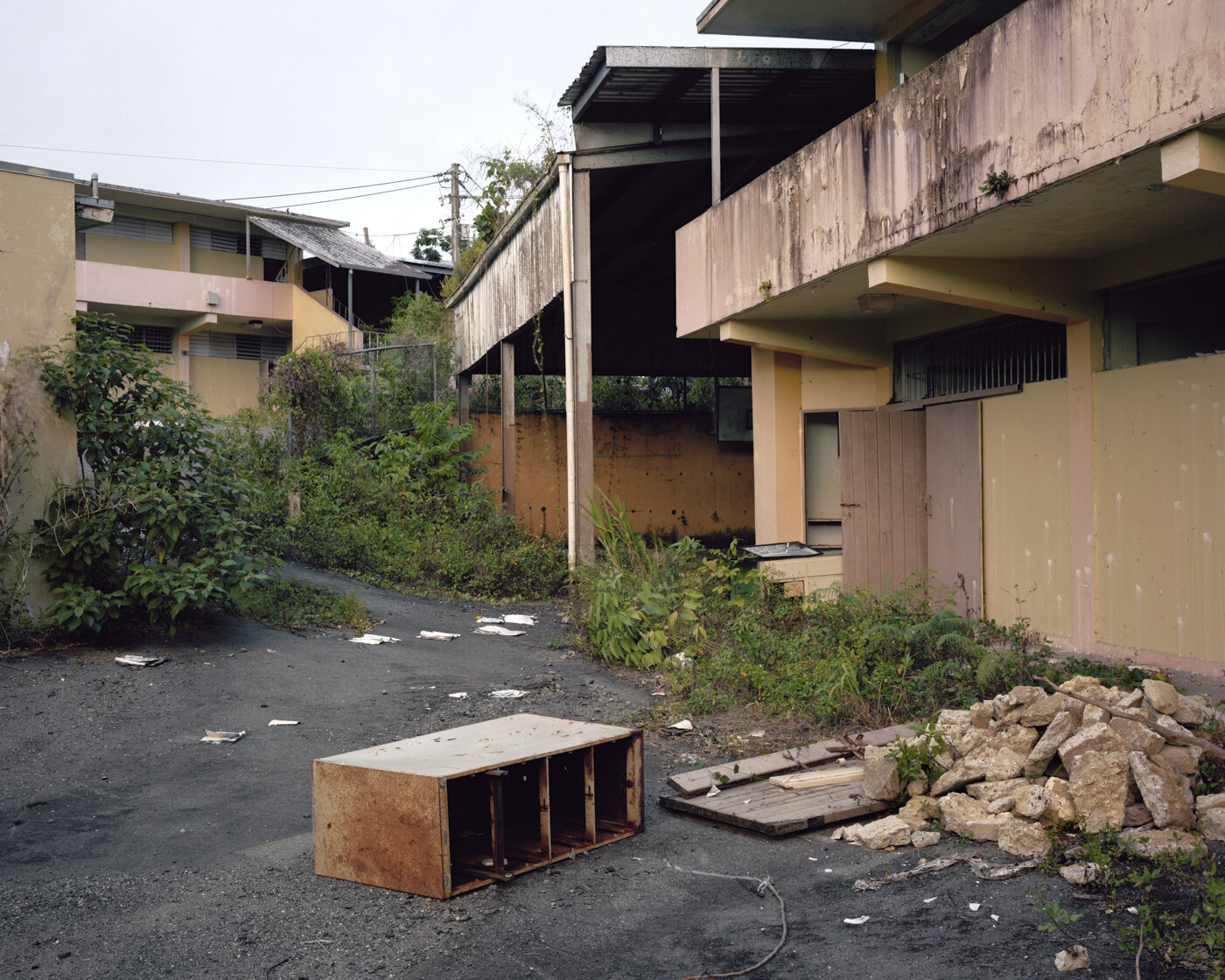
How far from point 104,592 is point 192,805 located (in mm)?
4493

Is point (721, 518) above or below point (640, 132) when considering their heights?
below

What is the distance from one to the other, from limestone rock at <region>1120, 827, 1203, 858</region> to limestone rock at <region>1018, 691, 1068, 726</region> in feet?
2.92

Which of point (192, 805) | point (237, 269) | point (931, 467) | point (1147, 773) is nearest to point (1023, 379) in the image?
point (931, 467)

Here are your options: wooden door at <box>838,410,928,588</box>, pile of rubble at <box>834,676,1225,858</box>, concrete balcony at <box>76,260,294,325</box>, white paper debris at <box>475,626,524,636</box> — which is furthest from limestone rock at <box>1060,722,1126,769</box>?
concrete balcony at <box>76,260,294,325</box>

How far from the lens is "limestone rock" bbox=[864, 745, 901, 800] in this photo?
496cm

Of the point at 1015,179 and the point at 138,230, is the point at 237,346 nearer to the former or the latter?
the point at 138,230

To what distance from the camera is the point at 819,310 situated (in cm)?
991

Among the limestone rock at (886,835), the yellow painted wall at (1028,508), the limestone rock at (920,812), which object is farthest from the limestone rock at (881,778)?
the yellow painted wall at (1028,508)

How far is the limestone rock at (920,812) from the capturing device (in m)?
4.68

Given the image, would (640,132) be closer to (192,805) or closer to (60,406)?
(60,406)

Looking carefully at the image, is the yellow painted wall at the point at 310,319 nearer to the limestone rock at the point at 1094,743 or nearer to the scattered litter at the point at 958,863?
the limestone rock at the point at 1094,743

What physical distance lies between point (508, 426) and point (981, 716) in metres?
11.9

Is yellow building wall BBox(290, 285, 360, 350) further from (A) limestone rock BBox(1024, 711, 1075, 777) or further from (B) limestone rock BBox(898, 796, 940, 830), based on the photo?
(A) limestone rock BBox(1024, 711, 1075, 777)

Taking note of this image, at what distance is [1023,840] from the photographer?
427 cm
